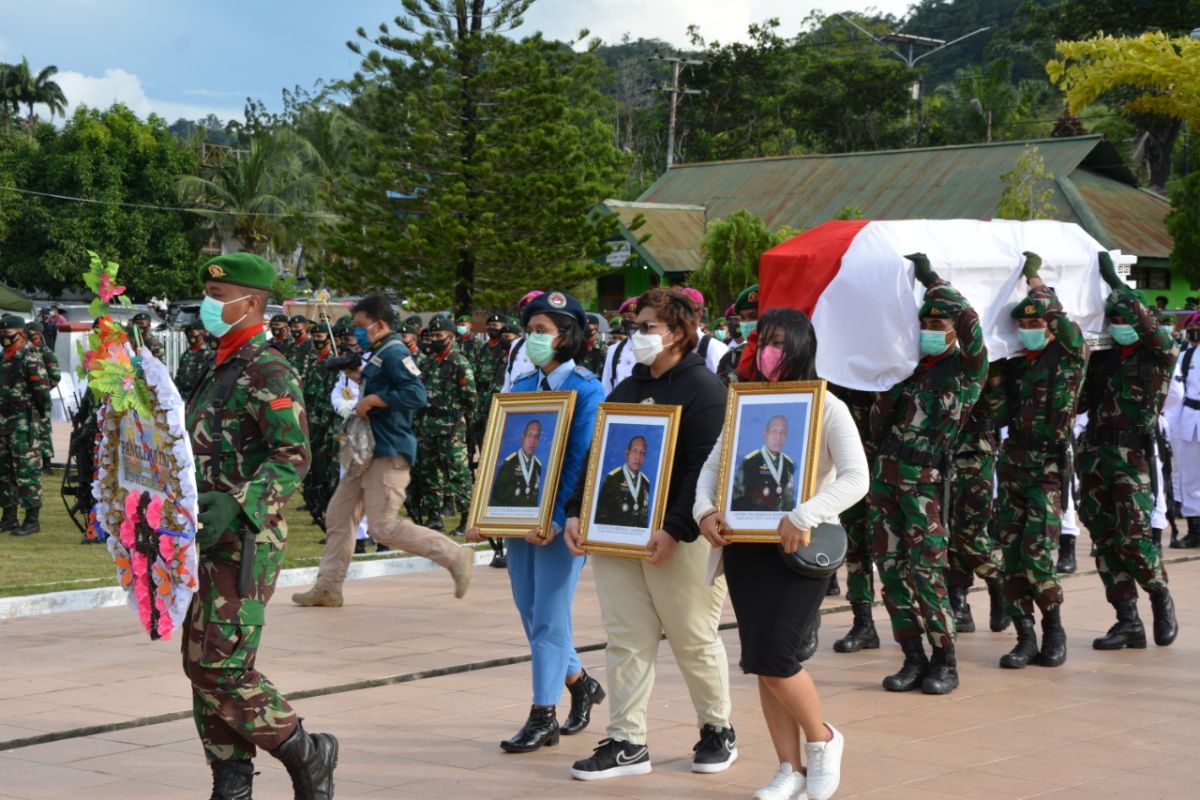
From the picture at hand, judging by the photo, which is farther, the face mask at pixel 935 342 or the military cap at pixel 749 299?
the military cap at pixel 749 299

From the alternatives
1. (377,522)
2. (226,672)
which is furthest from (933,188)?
(226,672)

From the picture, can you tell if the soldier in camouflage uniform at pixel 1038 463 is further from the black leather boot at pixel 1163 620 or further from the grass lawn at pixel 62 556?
the grass lawn at pixel 62 556

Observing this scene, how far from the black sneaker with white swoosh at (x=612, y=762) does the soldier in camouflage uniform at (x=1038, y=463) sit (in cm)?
313

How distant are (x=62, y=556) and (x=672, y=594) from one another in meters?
8.37

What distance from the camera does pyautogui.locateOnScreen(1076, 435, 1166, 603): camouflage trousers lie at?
30.3 ft

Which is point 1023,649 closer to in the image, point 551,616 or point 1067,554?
point 551,616

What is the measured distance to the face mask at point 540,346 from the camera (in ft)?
22.8

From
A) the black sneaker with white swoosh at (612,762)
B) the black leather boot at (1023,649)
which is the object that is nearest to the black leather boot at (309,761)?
the black sneaker with white swoosh at (612,762)

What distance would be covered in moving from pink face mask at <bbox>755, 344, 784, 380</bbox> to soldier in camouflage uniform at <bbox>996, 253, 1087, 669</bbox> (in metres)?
3.04

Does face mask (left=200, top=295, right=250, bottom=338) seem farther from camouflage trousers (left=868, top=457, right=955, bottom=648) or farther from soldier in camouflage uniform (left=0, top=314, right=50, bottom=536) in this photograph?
soldier in camouflage uniform (left=0, top=314, right=50, bottom=536)

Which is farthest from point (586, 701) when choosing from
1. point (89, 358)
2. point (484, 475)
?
point (89, 358)

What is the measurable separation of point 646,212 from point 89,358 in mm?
40214

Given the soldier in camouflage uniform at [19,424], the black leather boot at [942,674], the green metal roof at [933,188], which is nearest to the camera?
the black leather boot at [942,674]

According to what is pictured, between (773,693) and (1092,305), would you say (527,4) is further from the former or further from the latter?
(773,693)
